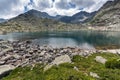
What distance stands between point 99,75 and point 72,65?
4602 millimetres

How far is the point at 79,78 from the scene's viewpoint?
20.5 m

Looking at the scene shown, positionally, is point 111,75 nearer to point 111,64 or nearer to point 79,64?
point 111,64

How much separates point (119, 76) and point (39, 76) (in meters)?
9.61

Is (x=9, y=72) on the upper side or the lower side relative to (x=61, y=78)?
lower

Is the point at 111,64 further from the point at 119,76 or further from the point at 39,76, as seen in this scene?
the point at 39,76

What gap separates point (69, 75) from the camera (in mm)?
21297

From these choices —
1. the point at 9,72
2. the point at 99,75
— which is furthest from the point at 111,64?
the point at 9,72

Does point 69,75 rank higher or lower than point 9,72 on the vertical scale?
higher

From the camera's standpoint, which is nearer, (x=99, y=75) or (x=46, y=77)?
(x=46, y=77)

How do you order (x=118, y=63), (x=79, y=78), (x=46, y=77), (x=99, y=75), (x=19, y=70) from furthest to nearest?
(x=19, y=70) → (x=118, y=63) → (x=99, y=75) → (x=46, y=77) → (x=79, y=78)

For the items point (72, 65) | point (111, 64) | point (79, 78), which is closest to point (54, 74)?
point (79, 78)

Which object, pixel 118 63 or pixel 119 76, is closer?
pixel 119 76

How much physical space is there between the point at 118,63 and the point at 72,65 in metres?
6.50

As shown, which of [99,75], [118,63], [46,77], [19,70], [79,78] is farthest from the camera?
[19,70]
